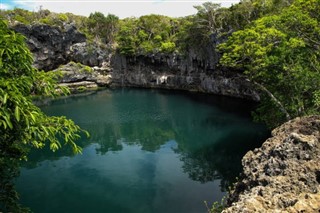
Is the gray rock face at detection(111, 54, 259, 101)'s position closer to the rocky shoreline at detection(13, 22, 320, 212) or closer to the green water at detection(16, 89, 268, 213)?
the rocky shoreline at detection(13, 22, 320, 212)

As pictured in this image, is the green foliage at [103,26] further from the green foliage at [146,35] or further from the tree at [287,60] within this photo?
the tree at [287,60]

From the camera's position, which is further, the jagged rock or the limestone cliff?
the jagged rock

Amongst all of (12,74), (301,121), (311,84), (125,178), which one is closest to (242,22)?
(311,84)

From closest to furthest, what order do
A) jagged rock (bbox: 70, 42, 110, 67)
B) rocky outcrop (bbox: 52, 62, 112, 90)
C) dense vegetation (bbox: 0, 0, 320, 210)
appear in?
dense vegetation (bbox: 0, 0, 320, 210), rocky outcrop (bbox: 52, 62, 112, 90), jagged rock (bbox: 70, 42, 110, 67)

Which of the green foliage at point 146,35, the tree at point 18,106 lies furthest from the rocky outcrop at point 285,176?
the green foliage at point 146,35

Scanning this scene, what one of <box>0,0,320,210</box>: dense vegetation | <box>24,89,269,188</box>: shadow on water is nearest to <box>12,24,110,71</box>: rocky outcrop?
<box>0,0,320,210</box>: dense vegetation

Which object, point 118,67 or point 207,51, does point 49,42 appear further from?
point 207,51

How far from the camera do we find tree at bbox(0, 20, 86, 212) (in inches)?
243

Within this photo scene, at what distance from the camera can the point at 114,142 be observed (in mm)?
40250

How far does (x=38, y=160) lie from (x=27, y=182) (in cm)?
611

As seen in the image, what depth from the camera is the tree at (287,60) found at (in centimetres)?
2575

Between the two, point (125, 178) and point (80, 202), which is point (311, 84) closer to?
point (125, 178)

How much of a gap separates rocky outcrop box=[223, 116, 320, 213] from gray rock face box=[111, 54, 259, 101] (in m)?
45.5

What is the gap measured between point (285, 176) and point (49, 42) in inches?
3130
